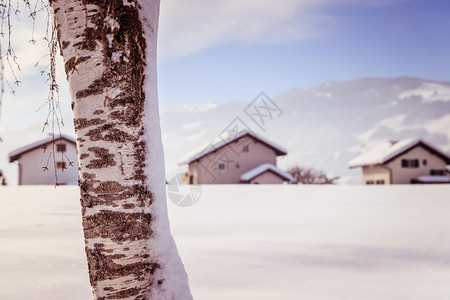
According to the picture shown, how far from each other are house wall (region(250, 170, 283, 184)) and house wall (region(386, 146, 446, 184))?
9863 mm

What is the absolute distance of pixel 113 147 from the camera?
1657 mm

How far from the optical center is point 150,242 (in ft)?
5.62

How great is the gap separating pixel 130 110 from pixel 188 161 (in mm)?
22920

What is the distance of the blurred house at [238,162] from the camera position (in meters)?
25.0

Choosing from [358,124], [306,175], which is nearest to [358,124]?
[358,124]

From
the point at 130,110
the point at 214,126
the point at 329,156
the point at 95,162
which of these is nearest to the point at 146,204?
the point at 95,162

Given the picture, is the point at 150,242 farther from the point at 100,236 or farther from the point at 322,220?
the point at 322,220

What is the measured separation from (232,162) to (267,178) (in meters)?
2.93

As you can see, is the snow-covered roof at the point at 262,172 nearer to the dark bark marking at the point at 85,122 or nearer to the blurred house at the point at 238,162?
the blurred house at the point at 238,162

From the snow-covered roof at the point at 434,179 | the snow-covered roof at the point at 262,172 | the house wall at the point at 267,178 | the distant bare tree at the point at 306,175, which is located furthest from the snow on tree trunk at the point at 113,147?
the distant bare tree at the point at 306,175

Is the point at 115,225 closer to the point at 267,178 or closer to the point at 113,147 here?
the point at 113,147

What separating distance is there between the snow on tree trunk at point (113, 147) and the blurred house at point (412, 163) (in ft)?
93.6

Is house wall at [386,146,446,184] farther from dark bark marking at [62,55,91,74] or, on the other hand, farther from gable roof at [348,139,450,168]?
dark bark marking at [62,55,91,74]

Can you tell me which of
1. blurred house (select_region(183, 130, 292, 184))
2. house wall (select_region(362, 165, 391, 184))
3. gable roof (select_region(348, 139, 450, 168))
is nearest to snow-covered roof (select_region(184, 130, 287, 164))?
blurred house (select_region(183, 130, 292, 184))
